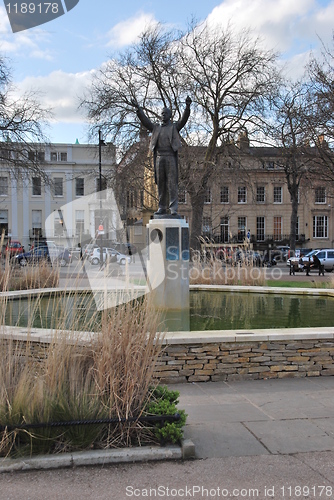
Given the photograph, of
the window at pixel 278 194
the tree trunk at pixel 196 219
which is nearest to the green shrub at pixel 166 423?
the tree trunk at pixel 196 219

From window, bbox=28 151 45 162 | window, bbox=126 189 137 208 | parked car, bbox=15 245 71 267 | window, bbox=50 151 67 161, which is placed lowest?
parked car, bbox=15 245 71 267

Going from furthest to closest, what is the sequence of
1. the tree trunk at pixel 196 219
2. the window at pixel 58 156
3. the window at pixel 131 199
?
the window at pixel 58 156 < the tree trunk at pixel 196 219 < the window at pixel 131 199

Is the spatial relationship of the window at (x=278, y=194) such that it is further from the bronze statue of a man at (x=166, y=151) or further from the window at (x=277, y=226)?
the bronze statue of a man at (x=166, y=151)

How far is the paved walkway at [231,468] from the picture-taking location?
137 inches

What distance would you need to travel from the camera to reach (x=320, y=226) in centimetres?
6238

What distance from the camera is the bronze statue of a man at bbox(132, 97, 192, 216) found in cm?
954

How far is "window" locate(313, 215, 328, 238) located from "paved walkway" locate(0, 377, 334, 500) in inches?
2348

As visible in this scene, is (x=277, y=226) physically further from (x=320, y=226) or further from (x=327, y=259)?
(x=327, y=259)

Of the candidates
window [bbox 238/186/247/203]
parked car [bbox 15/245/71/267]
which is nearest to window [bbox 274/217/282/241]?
window [bbox 238/186/247/203]

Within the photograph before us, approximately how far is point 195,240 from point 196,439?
93.8ft

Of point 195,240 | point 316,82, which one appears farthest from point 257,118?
point 195,240

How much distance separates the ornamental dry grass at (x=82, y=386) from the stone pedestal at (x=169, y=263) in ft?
14.8

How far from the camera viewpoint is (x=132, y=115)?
101ft

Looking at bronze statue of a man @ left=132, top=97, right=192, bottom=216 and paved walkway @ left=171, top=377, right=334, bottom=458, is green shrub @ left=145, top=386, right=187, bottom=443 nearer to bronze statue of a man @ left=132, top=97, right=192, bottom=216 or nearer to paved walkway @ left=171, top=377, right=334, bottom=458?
paved walkway @ left=171, top=377, right=334, bottom=458
